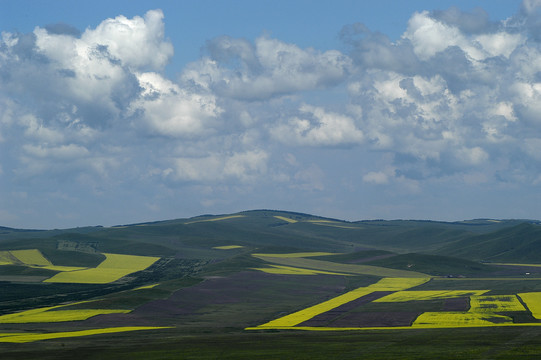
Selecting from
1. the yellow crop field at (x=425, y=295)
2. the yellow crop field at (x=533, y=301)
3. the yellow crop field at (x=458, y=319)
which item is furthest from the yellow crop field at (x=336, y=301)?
the yellow crop field at (x=533, y=301)

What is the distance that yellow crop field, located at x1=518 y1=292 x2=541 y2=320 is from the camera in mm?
103100

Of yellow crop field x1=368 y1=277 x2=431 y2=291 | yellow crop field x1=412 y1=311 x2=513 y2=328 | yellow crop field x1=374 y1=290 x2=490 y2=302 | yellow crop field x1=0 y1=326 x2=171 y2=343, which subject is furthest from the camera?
yellow crop field x1=368 y1=277 x2=431 y2=291

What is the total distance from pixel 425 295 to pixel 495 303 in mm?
22377

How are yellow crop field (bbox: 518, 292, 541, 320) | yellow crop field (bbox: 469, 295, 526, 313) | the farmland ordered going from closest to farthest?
the farmland → yellow crop field (bbox: 518, 292, 541, 320) → yellow crop field (bbox: 469, 295, 526, 313)

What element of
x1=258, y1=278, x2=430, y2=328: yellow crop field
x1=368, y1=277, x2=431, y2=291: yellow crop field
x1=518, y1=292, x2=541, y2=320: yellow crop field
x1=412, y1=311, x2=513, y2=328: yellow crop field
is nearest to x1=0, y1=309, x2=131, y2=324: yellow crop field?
x1=258, y1=278, x2=430, y2=328: yellow crop field

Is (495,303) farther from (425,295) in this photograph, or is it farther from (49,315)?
(49,315)

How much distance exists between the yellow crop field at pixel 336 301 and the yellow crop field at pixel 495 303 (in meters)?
22.9

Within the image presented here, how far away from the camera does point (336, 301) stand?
13212cm

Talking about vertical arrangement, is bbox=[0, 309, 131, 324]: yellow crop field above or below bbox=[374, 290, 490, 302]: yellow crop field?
below

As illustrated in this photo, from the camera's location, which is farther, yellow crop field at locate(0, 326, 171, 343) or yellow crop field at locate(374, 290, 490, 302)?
yellow crop field at locate(374, 290, 490, 302)

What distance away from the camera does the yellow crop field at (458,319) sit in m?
93.2

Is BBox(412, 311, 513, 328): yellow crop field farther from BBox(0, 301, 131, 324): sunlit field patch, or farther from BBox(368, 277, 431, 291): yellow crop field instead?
BBox(368, 277, 431, 291): yellow crop field

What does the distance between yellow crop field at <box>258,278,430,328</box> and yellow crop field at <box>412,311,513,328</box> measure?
669 inches

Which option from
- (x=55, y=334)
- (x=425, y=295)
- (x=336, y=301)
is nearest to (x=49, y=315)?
(x=55, y=334)
